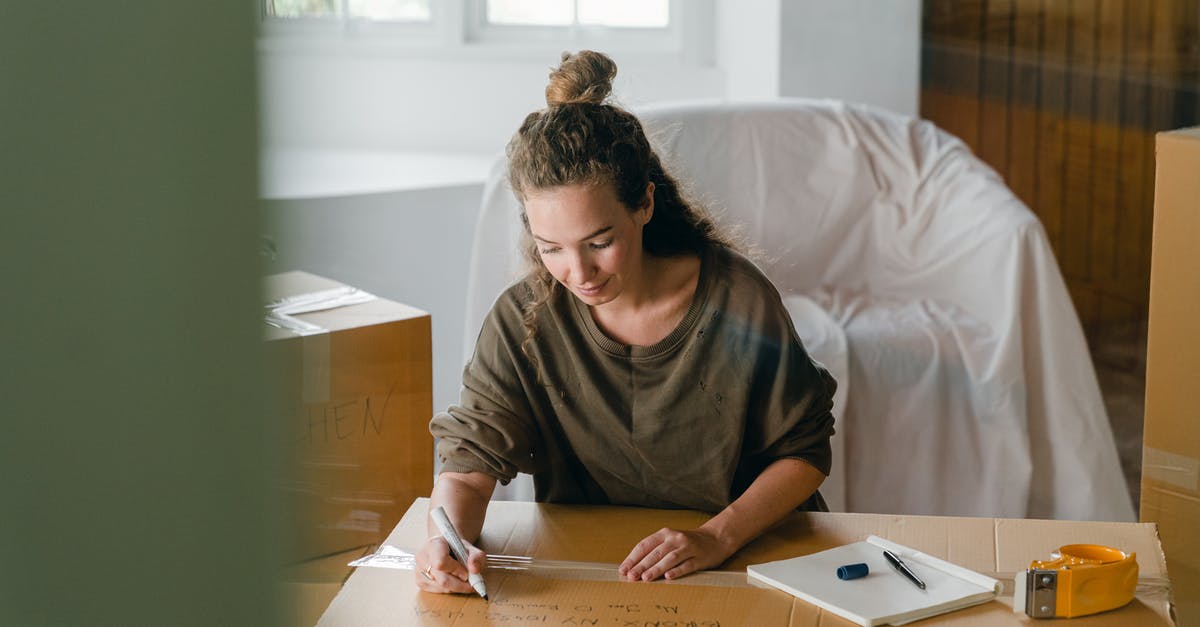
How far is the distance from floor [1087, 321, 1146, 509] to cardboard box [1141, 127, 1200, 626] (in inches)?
48.0

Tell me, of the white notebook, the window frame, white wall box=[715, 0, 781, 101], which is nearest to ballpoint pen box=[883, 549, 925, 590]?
the white notebook

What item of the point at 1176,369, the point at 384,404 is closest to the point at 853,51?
the point at 384,404

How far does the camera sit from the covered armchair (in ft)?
6.89

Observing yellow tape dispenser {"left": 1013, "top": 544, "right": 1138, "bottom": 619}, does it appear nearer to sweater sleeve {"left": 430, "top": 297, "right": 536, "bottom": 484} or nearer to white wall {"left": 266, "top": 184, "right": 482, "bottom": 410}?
sweater sleeve {"left": 430, "top": 297, "right": 536, "bottom": 484}

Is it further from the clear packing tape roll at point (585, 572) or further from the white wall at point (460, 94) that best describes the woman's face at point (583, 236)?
the white wall at point (460, 94)

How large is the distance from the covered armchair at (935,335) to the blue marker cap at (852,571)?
1.10 metres

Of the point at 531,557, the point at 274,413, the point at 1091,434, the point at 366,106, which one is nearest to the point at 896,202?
the point at 1091,434

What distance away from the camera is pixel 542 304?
1238 mm

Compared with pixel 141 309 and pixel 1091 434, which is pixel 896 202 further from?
pixel 141 309

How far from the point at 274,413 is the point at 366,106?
227cm

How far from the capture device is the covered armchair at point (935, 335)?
6.89 feet

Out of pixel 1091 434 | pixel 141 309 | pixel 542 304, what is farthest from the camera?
pixel 1091 434

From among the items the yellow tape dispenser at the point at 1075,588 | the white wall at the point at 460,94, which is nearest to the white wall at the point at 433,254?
the white wall at the point at 460,94

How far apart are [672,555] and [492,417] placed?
0.29 m
